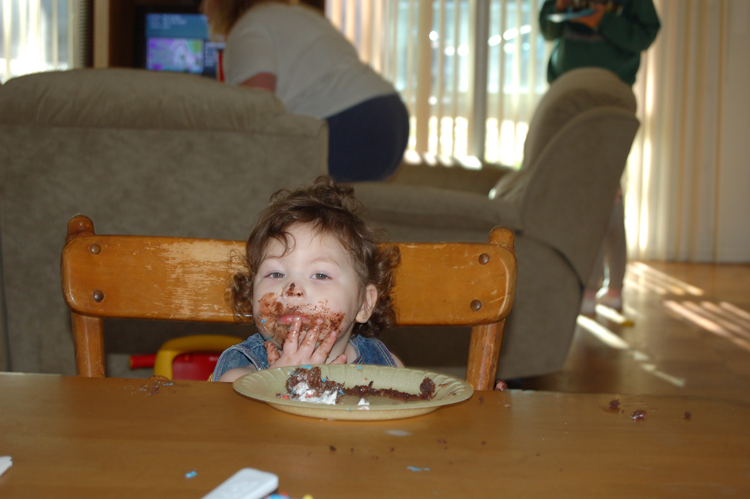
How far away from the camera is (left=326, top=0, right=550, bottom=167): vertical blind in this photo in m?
4.82

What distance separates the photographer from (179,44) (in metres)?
4.15

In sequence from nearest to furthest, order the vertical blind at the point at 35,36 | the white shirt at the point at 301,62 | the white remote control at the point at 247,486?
the white remote control at the point at 247,486, the white shirt at the point at 301,62, the vertical blind at the point at 35,36

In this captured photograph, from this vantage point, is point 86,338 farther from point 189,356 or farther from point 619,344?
point 619,344

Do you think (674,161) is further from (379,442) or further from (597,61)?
(379,442)

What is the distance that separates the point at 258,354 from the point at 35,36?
502cm

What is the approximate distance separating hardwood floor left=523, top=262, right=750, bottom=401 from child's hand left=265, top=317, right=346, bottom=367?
1153 mm

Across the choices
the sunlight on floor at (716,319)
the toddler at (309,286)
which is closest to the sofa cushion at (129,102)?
the toddler at (309,286)

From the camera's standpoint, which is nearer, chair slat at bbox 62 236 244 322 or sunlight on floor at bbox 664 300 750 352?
chair slat at bbox 62 236 244 322

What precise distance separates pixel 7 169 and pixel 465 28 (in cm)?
402

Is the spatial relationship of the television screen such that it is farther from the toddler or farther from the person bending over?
the toddler

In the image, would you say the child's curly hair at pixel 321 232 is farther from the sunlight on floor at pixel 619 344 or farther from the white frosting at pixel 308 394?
the sunlight on floor at pixel 619 344

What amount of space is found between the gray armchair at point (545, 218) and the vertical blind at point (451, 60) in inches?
126

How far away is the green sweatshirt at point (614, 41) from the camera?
114 inches

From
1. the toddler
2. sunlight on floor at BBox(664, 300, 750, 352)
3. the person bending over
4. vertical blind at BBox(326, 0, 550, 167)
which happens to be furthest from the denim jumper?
vertical blind at BBox(326, 0, 550, 167)
